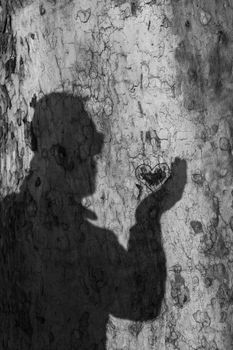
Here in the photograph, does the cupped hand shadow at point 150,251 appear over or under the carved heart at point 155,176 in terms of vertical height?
under

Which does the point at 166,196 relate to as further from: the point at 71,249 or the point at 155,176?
the point at 71,249

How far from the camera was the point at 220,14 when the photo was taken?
3141 millimetres

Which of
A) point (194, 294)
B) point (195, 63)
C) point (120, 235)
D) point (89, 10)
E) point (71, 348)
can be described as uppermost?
point (89, 10)

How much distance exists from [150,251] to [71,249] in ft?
1.29

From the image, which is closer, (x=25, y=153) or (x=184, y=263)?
(x=184, y=263)

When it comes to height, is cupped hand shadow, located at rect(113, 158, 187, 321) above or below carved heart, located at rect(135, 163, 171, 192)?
below

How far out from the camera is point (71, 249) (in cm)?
326

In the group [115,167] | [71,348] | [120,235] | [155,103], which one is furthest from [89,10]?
[71,348]

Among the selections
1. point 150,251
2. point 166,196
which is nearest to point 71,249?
point 150,251

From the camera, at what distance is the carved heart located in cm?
313

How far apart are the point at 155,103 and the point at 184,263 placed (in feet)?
2.49

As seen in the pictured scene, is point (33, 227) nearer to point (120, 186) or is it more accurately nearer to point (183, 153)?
point (120, 186)

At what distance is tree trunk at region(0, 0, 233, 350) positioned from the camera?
312 centimetres

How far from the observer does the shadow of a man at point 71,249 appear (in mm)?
3154
